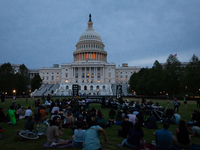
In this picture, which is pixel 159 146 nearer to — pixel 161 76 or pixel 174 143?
pixel 174 143

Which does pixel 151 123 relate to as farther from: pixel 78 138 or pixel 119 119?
pixel 78 138

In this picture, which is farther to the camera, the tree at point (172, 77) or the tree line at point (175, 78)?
the tree at point (172, 77)

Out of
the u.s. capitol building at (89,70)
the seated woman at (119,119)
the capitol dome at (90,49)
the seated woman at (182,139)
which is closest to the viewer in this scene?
the seated woman at (182,139)

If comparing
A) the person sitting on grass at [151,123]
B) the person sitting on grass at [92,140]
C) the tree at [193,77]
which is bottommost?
the person sitting on grass at [151,123]

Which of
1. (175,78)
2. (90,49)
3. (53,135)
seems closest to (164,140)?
(53,135)

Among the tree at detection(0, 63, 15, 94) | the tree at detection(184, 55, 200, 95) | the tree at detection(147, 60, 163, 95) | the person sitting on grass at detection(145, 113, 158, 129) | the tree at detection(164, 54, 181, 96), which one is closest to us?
the person sitting on grass at detection(145, 113, 158, 129)

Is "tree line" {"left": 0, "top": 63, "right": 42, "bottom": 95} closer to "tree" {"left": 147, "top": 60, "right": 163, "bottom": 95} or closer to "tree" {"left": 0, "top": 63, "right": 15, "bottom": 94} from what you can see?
"tree" {"left": 0, "top": 63, "right": 15, "bottom": 94}

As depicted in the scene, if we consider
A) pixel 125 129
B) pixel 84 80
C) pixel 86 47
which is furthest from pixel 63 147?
pixel 86 47

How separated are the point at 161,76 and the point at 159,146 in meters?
48.2

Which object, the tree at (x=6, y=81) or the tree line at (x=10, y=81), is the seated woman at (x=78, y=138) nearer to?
the tree line at (x=10, y=81)

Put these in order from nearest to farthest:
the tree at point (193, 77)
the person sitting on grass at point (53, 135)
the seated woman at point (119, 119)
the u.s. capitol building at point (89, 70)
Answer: the person sitting on grass at point (53, 135)
the seated woman at point (119, 119)
the tree at point (193, 77)
the u.s. capitol building at point (89, 70)

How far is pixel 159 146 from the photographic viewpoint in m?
7.40

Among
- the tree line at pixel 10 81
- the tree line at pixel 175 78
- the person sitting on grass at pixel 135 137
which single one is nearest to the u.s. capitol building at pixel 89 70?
the tree line at pixel 10 81

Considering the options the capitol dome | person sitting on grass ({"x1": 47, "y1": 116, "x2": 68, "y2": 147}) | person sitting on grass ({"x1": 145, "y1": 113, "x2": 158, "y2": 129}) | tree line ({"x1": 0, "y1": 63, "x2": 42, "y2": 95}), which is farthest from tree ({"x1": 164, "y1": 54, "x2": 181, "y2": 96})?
the capitol dome
